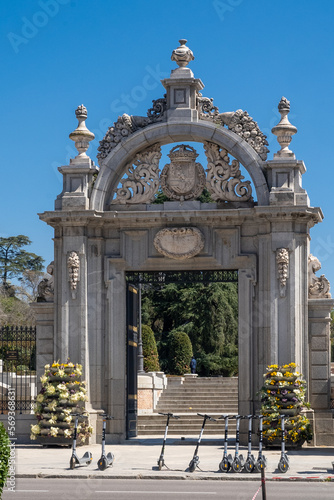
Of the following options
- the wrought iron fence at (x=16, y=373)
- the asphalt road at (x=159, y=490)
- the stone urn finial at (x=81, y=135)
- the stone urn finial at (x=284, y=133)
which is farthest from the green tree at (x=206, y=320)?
the asphalt road at (x=159, y=490)

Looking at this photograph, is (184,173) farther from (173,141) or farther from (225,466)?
(225,466)

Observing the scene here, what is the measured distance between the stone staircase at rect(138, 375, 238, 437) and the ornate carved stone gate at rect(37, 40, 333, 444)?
4.93m

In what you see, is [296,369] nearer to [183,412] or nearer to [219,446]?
[219,446]

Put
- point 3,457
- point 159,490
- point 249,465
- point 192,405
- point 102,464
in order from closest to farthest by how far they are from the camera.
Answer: point 3,457, point 159,490, point 249,465, point 102,464, point 192,405

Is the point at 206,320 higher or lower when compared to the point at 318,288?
lower

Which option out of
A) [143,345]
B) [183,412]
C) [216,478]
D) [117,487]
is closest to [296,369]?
[216,478]

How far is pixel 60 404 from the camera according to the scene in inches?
907

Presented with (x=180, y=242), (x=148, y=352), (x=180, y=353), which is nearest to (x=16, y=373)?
(x=180, y=242)

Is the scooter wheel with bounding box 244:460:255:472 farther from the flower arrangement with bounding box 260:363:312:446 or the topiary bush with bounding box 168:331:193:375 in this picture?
the topiary bush with bounding box 168:331:193:375

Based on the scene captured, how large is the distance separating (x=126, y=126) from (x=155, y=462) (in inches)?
315

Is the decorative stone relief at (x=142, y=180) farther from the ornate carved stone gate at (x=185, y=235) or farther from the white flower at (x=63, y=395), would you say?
the white flower at (x=63, y=395)

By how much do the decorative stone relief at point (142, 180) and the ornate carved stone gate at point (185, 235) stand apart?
0.02 m

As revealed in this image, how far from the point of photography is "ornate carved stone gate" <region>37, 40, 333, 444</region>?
23.2m

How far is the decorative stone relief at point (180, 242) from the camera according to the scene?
23.6m
